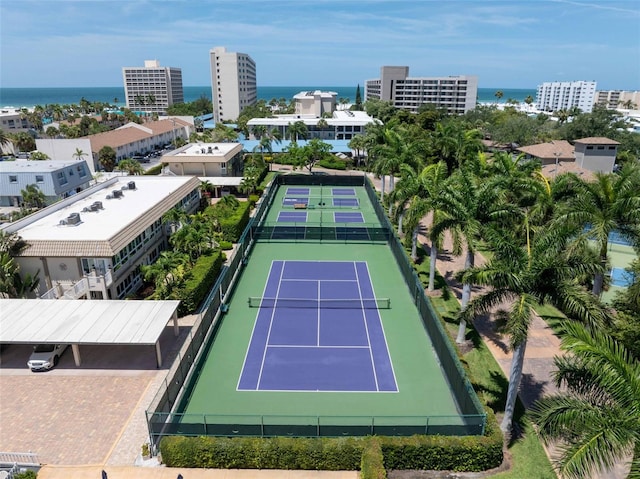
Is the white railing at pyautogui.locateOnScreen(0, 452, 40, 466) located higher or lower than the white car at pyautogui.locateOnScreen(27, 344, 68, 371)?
lower

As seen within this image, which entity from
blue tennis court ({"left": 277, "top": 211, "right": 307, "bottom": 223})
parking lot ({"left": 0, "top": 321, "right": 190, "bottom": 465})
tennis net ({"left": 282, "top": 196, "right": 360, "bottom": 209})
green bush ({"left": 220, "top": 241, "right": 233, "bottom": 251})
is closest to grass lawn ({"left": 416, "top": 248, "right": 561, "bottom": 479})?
parking lot ({"left": 0, "top": 321, "right": 190, "bottom": 465})

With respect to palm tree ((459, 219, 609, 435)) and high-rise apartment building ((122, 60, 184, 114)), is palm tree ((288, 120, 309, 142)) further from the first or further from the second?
high-rise apartment building ((122, 60, 184, 114))

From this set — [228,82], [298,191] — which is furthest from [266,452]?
[228,82]

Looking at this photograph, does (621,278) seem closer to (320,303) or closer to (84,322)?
(320,303)

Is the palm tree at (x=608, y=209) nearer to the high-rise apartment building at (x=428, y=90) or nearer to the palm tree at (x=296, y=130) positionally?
the palm tree at (x=296, y=130)

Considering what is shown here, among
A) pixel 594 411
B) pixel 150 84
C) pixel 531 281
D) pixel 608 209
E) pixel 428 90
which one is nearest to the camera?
pixel 594 411
